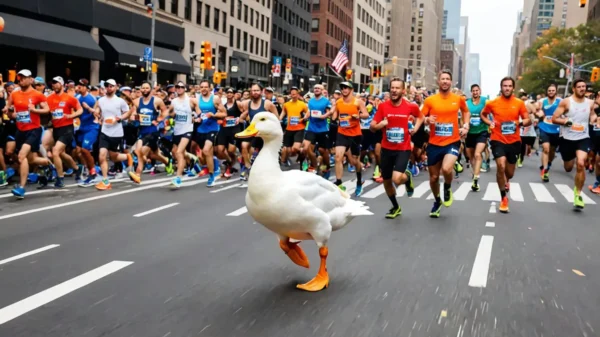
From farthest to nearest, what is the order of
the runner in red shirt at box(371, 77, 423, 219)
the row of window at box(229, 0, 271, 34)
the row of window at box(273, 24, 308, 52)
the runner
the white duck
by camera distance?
the row of window at box(273, 24, 308, 52) → the row of window at box(229, 0, 271, 34) → the runner → the runner in red shirt at box(371, 77, 423, 219) → the white duck

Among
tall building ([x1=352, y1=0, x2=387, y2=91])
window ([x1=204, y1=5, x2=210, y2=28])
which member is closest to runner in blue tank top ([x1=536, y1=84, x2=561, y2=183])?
window ([x1=204, y1=5, x2=210, y2=28])

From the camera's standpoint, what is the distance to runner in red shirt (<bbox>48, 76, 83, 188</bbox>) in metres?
12.4

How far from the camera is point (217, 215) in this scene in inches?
389

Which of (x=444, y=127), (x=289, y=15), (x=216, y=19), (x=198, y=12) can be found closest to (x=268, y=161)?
(x=444, y=127)

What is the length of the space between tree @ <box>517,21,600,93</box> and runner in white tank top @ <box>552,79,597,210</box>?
73722 mm

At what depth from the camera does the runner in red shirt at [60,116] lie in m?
12.4

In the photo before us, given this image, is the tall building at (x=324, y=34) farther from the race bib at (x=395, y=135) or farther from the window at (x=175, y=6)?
the race bib at (x=395, y=135)

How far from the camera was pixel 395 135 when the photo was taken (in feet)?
32.4

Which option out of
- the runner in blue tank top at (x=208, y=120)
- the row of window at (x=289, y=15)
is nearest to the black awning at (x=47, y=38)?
the runner in blue tank top at (x=208, y=120)

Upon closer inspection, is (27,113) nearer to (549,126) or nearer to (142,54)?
(549,126)

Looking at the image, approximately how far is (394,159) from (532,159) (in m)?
17.4

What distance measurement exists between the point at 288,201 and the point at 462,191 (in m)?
9.40

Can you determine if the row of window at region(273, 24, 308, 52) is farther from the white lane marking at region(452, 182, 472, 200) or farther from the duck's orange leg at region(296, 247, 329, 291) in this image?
the duck's orange leg at region(296, 247, 329, 291)

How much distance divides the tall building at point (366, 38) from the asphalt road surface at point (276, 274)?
97.6 m
